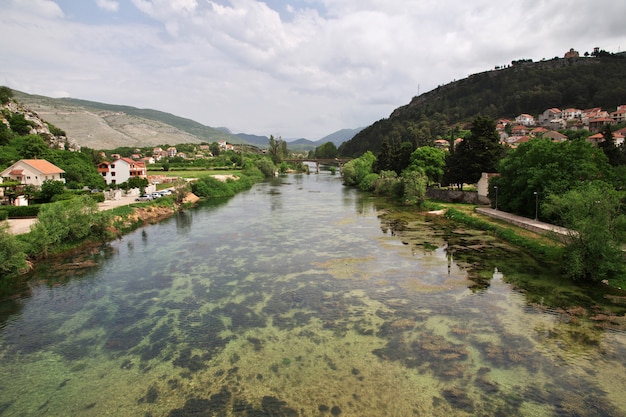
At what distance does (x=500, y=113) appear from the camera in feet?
447

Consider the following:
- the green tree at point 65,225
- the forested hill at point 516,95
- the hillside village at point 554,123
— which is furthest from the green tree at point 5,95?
the hillside village at point 554,123

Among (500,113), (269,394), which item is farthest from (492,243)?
(500,113)

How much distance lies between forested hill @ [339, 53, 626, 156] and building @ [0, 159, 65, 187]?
84.5 m

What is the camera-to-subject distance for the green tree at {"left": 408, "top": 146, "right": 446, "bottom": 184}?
5241 centimetres

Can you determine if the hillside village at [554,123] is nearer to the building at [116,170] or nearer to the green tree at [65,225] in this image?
the building at [116,170]

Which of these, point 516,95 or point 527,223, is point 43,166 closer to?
point 527,223

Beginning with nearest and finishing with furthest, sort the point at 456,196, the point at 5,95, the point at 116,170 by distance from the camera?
1. the point at 456,196
2. the point at 116,170
3. the point at 5,95

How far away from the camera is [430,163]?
175ft

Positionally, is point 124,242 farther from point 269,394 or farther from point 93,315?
point 269,394

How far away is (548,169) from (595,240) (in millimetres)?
12382

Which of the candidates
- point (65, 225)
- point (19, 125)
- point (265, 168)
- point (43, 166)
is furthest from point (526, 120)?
point (19, 125)

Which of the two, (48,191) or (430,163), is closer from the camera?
(48,191)

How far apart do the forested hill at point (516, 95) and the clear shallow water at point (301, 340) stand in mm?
91110

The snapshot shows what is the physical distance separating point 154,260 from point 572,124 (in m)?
118
